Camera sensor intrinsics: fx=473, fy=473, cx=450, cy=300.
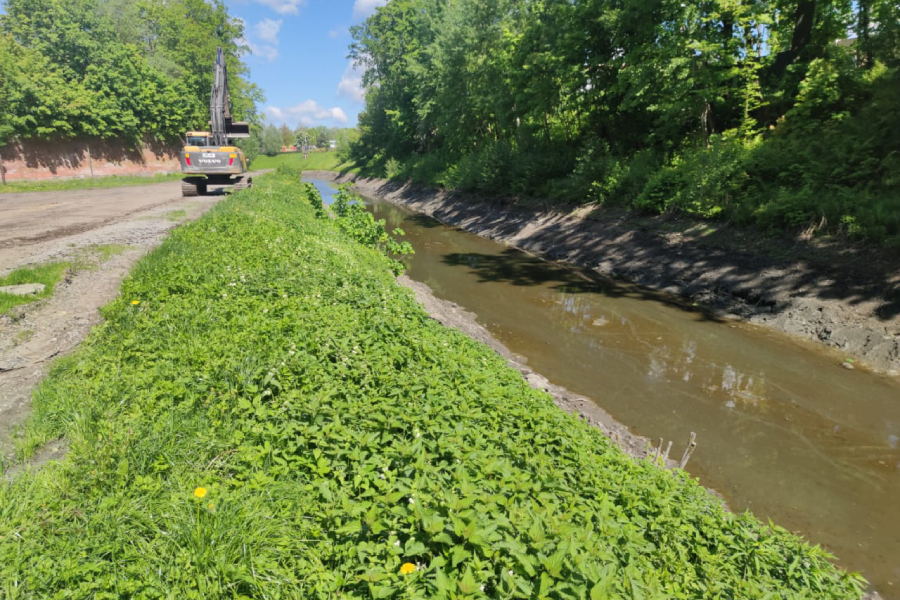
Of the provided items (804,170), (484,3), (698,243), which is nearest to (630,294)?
(698,243)

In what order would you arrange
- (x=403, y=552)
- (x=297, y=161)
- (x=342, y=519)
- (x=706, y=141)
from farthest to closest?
(x=297, y=161) < (x=706, y=141) < (x=342, y=519) < (x=403, y=552)

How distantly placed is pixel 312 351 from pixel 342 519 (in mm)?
2252

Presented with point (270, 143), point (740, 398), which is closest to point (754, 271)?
point (740, 398)

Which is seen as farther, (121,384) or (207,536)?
(121,384)

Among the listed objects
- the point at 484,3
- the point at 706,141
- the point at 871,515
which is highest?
the point at 484,3

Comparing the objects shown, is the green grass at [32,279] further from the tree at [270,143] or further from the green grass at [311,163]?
the tree at [270,143]

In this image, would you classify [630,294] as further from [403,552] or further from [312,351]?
[403,552]

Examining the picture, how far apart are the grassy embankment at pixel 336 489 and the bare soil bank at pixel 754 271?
7597 millimetres

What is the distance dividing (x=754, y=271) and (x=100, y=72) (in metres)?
52.3

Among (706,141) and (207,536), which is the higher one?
(706,141)

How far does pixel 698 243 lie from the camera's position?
44.9ft

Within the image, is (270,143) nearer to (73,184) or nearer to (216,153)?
(73,184)

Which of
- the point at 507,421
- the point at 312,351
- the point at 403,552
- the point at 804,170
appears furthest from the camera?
the point at 804,170

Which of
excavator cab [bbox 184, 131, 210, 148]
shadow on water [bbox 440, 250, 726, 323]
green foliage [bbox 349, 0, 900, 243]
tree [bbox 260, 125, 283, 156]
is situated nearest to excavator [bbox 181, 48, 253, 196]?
excavator cab [bbox 184, 131, 210, 148]
